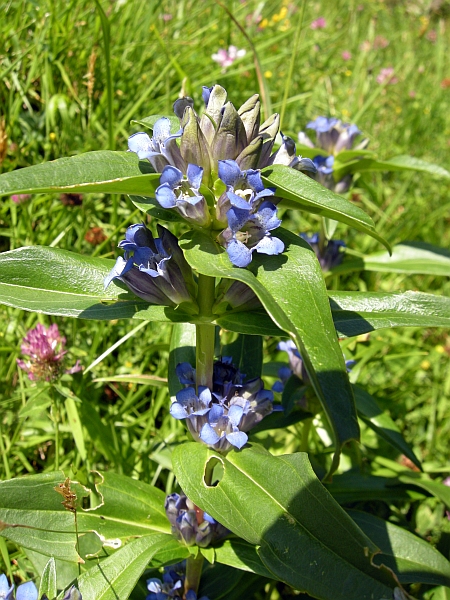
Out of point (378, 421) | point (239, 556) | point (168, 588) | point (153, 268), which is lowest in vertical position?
point (168, 588)

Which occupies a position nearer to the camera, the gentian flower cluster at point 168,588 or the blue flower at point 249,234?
the blue flower at point 249,234

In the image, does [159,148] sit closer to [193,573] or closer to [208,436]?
[208,436]

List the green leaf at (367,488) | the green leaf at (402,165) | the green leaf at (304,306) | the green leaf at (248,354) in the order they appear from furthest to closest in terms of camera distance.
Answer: the green leaf at (402,165) < the green leaf at (367,488) < the green leaf at (248,354) < the green leaf at (304,306)

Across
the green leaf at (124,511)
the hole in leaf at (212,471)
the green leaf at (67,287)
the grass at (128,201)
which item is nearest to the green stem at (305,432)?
the grass at (128,201)

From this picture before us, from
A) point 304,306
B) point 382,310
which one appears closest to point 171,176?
point 304,306

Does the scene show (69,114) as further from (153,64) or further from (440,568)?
(440,568)

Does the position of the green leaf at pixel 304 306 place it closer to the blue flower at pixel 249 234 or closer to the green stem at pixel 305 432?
the blue flower at pixel 249 234
